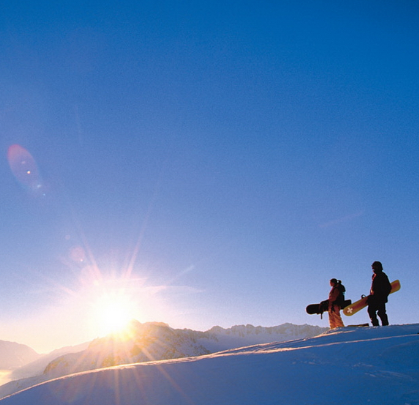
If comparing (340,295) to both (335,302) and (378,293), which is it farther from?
(378,293)

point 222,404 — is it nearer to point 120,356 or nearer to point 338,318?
point 338,318

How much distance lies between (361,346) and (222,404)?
2.64 meters

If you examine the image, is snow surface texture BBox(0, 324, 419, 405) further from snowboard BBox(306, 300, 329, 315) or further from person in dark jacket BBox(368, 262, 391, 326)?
snowboard BBox(306, 300, 329, 315)

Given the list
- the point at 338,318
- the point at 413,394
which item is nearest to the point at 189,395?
the point at 413,394

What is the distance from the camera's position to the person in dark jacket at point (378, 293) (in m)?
10.6

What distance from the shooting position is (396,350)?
461 cm

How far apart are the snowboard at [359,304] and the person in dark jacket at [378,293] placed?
0.77 meters

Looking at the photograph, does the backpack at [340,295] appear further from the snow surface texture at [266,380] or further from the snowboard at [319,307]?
the snow surface texture at [266,380]

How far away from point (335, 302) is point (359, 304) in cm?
109

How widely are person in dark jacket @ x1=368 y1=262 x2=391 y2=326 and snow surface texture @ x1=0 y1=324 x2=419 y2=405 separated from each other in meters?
6.08

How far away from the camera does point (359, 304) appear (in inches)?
467

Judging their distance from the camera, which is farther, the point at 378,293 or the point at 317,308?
the point at 317,308

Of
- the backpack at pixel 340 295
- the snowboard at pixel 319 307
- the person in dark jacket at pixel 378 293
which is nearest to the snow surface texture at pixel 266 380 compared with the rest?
the person in dark jacket at pixel 378 293

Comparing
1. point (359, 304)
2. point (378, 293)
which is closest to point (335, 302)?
point (359, 304)
